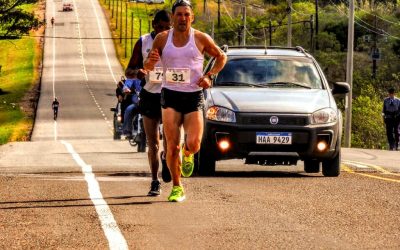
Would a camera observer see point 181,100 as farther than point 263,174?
No

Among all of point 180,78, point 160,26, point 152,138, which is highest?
point 160,26

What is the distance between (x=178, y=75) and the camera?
34.1ft

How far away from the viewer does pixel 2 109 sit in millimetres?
84125

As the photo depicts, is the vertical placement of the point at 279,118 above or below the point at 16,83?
above

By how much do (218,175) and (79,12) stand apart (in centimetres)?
15636

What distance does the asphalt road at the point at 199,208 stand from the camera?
7.45 meters

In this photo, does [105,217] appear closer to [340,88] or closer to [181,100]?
[181,100]

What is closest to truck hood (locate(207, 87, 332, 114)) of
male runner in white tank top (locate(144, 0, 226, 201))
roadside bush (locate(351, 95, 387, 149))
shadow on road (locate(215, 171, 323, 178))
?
shadow on road (locate(215, 171, 323, 178))

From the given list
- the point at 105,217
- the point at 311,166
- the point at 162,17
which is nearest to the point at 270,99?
the point at 311,166

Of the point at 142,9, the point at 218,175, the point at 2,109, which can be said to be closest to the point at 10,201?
the point at 218,175

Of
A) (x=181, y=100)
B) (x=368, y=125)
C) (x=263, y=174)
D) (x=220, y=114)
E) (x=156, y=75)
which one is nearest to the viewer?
(x=181, y=100)

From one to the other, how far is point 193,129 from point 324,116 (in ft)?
12.9

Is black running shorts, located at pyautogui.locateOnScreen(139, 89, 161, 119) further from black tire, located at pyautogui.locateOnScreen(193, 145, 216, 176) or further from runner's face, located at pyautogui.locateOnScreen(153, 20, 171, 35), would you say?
black tire, located at pyautogui.locateOnScreen(193, 145, 216, 176)

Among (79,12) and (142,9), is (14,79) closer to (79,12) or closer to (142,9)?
(79,12)
